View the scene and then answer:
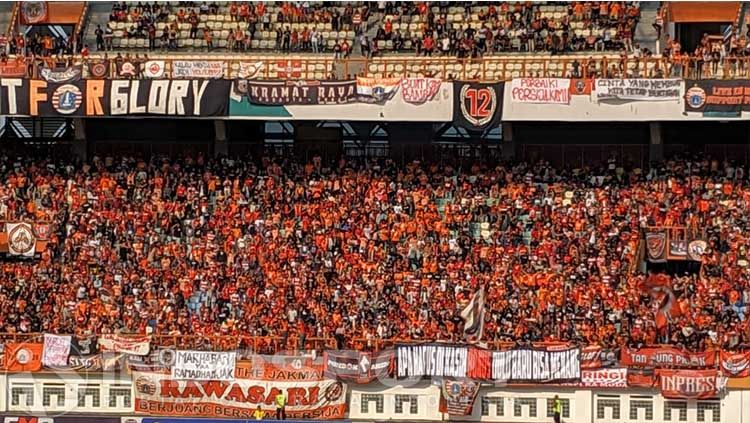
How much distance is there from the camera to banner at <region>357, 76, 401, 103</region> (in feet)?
139

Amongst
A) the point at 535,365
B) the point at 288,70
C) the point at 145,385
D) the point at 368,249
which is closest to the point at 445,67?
the point at 288,70

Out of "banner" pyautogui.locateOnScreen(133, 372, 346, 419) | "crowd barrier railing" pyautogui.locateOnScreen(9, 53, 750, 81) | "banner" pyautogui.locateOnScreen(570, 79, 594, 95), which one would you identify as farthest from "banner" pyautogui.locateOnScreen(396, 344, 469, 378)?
"crowd barrier railing" pyautogui.locateOnScreen(9, 53, 750, 81)

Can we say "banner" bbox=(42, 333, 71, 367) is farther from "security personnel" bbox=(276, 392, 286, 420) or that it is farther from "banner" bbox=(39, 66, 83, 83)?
"banner" bbox=(39, 66, 83, 83)

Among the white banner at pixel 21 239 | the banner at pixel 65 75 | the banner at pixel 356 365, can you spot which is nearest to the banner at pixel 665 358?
the banner at pixel 356 365

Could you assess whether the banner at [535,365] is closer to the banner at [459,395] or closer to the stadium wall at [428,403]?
the stadium wall at [428,403]

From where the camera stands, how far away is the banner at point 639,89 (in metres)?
41.0

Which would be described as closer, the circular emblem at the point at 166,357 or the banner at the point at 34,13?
the circular emblem at the point at 166,357

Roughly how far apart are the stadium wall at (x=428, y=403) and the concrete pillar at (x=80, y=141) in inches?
398

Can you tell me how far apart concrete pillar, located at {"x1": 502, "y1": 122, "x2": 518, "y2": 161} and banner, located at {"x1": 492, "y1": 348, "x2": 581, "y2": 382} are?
32.0 ft

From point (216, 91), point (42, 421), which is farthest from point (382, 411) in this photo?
point (216, 91)

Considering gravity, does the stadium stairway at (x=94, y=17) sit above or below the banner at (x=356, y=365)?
above

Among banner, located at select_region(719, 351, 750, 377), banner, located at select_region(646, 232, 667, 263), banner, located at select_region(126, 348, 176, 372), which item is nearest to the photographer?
banner, located at select_region(719, 351, 750, 377)

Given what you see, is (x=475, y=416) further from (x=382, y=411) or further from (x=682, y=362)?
(x=682, y=362)

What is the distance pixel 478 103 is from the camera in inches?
1638
